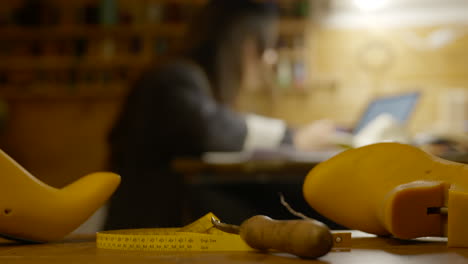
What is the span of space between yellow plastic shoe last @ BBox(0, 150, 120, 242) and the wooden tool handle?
0.46 ft

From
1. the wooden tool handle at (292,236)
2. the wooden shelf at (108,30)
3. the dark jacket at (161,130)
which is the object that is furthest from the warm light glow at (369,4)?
the wooden tool handle at (292,236)

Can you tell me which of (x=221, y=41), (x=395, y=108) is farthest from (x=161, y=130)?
(x=395, y=108)

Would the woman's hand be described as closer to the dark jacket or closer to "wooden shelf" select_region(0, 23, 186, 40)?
the dark jacket

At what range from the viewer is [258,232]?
392mm

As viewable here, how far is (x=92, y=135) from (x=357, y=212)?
279cm

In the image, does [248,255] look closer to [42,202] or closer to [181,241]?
[181,241]

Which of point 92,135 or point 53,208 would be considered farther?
point 92,135

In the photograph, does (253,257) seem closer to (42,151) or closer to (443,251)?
(443,251)

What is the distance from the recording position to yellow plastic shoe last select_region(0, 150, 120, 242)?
18.0 inches

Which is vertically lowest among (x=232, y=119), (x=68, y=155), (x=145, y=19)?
(x=68, y=155)

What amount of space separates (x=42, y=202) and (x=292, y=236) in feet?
0.66

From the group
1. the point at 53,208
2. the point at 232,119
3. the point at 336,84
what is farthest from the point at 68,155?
the point at 53,208

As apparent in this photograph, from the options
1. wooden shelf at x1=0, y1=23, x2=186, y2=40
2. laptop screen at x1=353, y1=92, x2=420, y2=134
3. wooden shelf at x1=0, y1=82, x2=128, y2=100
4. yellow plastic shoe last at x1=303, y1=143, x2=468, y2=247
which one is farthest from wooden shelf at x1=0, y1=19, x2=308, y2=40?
yellow plastic shoe last at x1=303, y1=143, x2=468, y2=247

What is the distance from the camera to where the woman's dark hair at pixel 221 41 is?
1769 mm
